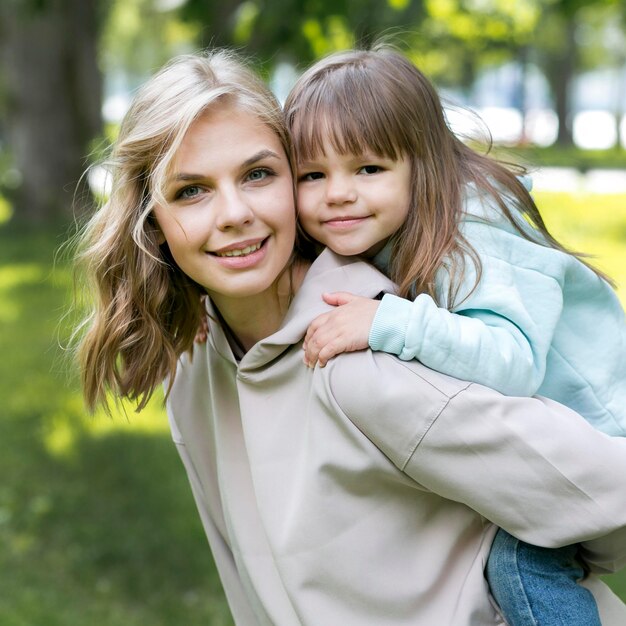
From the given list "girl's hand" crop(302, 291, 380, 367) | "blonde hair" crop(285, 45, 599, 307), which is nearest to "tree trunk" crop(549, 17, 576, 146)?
"blonde hair" crop(285, 45, 599, 307)

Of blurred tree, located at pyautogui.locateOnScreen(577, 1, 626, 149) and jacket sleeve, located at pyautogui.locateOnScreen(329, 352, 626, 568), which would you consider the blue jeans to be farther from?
blurred tree, located at pyautogui.locateOnScreen(577, 1, 626, 149)

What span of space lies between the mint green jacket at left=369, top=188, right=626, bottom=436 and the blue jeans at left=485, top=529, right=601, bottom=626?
301 mm

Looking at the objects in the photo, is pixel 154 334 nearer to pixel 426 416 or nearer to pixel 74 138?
pixel 426 416

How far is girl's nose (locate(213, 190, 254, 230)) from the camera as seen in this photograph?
2.22 m

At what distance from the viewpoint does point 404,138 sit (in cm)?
240

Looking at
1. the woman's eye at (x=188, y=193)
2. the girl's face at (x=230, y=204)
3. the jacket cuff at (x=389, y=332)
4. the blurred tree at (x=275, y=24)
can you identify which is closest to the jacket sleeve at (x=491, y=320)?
the jacket cuff at (x=389, y=332)

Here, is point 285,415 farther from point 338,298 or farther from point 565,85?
point 565,85

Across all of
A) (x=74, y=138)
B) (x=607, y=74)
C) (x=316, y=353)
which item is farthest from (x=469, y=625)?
(x=607, y=74)

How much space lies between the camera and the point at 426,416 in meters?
1.97

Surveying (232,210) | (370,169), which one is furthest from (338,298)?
(370,169)

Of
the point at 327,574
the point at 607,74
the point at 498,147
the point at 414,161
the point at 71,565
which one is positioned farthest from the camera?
the point at 607,74

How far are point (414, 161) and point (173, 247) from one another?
22.1 inches

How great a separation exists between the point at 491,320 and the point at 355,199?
43cm

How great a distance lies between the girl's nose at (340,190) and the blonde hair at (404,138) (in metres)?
0.06
